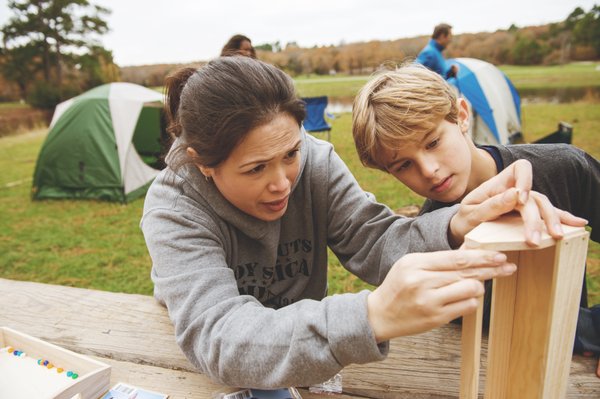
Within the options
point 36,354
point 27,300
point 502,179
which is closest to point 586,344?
point 502,179

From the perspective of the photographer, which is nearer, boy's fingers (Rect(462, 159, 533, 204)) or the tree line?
boy's fingers (Rect(462, 159, 533, 204))

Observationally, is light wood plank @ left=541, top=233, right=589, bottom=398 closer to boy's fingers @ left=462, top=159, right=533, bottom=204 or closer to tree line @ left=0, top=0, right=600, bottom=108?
boy's fingers @ left=462, top=159, right=533, bottom=204

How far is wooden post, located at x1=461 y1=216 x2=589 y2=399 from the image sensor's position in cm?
80

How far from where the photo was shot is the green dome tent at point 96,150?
6.23m

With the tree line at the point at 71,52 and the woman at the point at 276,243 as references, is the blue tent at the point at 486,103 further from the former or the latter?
the tree line at the point at 71,52

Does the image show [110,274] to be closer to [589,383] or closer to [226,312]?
[226,312]

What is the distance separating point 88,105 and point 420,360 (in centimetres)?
644

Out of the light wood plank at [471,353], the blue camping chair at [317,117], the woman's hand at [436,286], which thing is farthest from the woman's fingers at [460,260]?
the blue camping chair at [317,117]

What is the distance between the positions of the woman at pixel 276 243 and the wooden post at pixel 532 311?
0.06m

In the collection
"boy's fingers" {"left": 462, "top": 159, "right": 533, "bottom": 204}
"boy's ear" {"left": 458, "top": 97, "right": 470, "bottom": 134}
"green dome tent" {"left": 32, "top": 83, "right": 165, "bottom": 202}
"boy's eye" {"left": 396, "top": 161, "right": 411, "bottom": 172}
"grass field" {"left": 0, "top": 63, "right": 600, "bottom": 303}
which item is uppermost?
"boy's ear" {"left": 458, "top": 97, "right": 470, "bottom": 134}

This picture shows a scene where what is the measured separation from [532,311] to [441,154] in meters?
0.70

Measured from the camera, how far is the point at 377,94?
1.60 meters

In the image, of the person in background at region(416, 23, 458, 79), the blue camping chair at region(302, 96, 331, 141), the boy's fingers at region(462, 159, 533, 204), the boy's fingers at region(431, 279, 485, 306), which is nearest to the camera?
the boy's fingers at region(431, 279, 485, 306)

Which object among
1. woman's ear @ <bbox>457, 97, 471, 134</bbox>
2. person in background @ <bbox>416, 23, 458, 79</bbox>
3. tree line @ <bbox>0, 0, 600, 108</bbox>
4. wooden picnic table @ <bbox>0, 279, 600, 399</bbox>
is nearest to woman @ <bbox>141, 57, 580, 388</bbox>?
wooden picnic table @ <bbox>0, 279, 600, 399</bbox>
